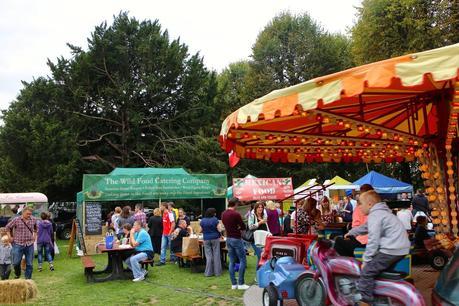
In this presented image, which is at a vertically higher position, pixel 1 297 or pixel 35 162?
pixel 35 162

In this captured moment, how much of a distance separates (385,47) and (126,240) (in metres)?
17.9

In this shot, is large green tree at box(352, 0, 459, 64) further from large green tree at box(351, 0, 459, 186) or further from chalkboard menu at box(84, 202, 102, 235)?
chalkboard menu at box(84, 202, 102, 235)

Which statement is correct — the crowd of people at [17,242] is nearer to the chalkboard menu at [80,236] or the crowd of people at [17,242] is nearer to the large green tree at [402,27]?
the chalkboard menu at [80,236]

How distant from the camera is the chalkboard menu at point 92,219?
16.2m

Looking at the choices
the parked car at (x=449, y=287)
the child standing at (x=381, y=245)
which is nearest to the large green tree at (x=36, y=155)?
the child standing at (x=381, y=245)

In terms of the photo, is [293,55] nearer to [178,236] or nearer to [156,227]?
[156,227]

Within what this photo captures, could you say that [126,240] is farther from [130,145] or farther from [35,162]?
[130,145]

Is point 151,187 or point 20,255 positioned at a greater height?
point 151,187

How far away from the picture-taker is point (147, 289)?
9.51 metres

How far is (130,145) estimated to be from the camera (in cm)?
2948

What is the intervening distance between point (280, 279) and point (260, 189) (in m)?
14.9

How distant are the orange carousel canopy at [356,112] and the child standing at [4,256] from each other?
5.74 meters

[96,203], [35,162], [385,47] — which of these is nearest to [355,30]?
[385,47]

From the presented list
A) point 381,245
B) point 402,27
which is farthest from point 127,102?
point 381,245
